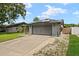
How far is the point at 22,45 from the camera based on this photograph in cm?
520

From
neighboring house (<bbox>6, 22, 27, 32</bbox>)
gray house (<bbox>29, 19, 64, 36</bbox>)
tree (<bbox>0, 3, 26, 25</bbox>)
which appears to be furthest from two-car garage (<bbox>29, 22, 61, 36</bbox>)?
tree (<bbox>0, 3, 26, 25</bbox>)

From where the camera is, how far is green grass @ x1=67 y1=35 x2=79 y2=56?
4.93m

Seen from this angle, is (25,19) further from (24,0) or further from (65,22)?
(65,22)

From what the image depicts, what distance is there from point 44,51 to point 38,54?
15cm

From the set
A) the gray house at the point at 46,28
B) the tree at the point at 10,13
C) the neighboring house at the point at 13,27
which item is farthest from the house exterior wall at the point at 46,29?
the tree at the point at 10,13

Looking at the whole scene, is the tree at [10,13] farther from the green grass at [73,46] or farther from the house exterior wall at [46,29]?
the green grass at [73,46]

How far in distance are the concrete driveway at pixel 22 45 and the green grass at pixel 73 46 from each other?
1.45ft

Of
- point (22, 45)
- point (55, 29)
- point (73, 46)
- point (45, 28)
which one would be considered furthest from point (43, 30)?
point (73, 46)

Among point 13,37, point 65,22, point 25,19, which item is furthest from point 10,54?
point 65,22

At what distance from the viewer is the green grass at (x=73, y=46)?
194 inches

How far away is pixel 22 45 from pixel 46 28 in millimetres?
608

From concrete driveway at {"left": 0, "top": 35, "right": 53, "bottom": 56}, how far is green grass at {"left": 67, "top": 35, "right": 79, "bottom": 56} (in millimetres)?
443

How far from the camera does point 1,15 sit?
525 cm

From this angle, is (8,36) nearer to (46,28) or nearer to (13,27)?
(13,27)
